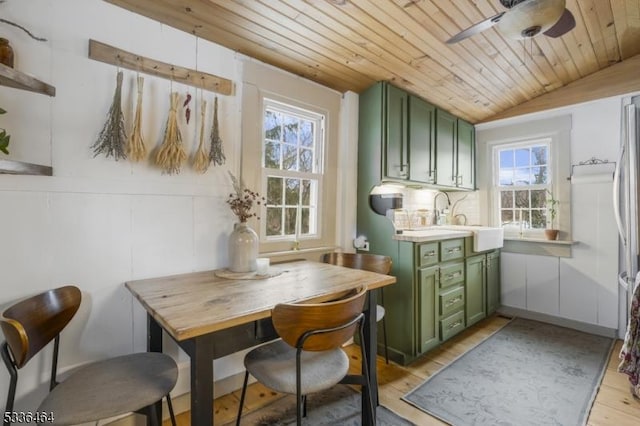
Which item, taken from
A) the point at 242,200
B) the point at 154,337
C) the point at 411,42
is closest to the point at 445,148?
the point at 411,42

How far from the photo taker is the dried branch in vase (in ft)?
6.51

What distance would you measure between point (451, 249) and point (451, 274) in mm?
233

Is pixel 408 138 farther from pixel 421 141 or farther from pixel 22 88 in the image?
pixel 22 88

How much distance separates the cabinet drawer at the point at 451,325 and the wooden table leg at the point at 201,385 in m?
2.16

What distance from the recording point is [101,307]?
1609mm

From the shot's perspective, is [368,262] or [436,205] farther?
[436,205]

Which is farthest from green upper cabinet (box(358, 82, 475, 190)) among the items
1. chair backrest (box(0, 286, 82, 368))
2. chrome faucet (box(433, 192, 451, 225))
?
chair backrest (box(0, 286, 82, 368))

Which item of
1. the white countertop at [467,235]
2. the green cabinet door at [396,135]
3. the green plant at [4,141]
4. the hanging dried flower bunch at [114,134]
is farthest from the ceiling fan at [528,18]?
the green plant at [4,141]

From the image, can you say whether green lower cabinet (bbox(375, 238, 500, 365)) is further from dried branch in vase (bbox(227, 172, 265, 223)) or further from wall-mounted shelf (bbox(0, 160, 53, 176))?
wall-mounted shelf (bbox(0, 160, 53, 176))

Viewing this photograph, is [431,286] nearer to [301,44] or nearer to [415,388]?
[415,388]

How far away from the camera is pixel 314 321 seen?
1183 mm

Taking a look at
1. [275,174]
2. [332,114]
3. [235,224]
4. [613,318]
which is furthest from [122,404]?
[613,318]

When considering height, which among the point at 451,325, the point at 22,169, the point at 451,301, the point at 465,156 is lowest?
the point at 451,325

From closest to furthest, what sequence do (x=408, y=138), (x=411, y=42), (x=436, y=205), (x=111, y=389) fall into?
1. (x=111, y=389)
2. (x=411, y=42)
3. (x=408, y=138)
4. (x=436, y=205)
